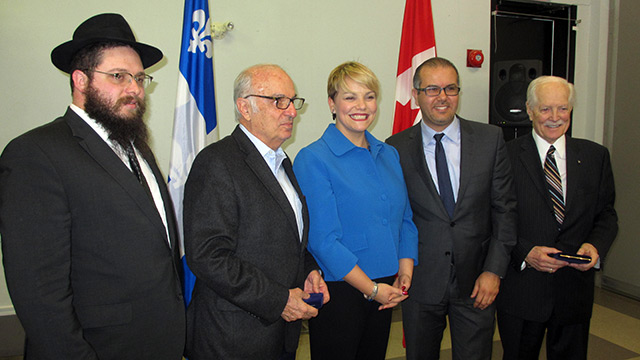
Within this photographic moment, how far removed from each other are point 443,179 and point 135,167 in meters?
1.30

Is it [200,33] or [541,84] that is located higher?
[200,33]

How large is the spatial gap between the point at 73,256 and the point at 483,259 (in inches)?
65.2

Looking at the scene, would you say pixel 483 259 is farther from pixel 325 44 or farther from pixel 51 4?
pixel 51 4

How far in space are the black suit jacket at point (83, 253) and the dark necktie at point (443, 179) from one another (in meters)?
1.19

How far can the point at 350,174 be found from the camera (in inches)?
69.3

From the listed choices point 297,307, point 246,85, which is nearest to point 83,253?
point 297,307

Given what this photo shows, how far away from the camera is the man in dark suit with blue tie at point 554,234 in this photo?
2.15m

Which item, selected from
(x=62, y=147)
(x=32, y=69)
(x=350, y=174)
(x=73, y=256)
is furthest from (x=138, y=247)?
(x=32, y=69)

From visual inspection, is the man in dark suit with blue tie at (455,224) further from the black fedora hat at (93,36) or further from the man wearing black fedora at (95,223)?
the black fedora hat at (93,36)

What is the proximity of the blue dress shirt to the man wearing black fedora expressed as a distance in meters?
0.53

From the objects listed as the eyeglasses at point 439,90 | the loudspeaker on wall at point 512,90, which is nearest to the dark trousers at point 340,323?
the eyeglasses at point 439,90

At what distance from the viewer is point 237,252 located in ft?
4.90

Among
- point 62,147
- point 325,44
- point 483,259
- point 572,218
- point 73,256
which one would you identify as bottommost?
point 483,259

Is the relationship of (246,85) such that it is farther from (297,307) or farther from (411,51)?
(411,51)
